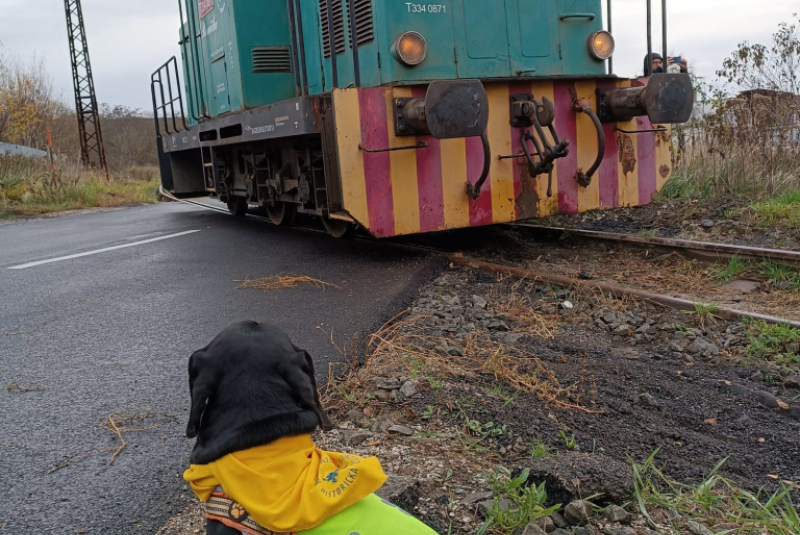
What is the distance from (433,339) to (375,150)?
74.6 inches

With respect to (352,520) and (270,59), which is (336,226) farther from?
(352,520)

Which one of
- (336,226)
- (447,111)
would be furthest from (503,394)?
(336,226)

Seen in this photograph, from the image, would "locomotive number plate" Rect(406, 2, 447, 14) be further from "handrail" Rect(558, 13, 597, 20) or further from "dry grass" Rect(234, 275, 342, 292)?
"dry grass" Rect(234, 275, 342, 292)

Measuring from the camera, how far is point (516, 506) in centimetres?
187

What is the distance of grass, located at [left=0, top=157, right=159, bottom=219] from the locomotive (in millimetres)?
8606

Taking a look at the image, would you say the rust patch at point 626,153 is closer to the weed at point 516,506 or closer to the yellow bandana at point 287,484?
the weed at point 516,506

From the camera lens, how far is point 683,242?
4895 mm

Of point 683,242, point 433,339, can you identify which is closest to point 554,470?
point 433,339


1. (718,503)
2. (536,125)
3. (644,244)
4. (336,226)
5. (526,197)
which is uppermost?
(536,125)

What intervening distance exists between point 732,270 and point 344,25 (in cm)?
345

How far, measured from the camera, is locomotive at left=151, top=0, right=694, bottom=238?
4848 mm

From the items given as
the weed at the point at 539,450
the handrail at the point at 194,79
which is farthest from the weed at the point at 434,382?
the handrail at the point at 194,79

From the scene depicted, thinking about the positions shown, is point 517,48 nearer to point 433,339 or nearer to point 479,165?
point 479,165

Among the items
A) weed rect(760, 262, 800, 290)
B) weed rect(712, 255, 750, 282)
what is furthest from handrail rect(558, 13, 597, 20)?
weed rect(760, 262, 800, 290)
